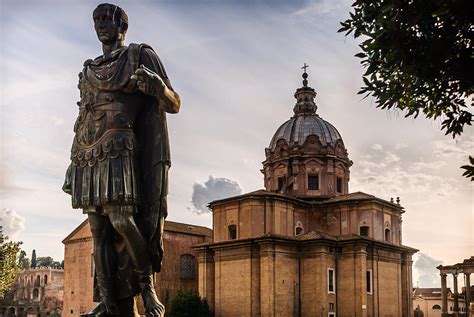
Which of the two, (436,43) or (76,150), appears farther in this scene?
(436,43)

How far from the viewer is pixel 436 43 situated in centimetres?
749

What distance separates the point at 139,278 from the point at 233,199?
40.5 m

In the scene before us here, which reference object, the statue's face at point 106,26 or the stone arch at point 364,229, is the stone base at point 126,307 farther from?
the stone arch at point 364,229

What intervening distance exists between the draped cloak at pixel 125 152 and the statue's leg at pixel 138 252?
86 mm

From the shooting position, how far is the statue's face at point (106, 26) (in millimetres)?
5781

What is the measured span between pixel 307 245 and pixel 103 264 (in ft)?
125

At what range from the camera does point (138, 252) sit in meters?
5.53

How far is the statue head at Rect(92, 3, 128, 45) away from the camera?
5781mm

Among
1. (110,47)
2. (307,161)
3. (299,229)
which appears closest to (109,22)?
(110,47)

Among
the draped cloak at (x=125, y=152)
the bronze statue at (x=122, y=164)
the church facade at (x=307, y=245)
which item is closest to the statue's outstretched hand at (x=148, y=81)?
the bronze statue at (x=122, y=164)

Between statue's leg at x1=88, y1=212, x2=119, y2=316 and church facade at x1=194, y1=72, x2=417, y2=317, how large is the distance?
3616 centimetres

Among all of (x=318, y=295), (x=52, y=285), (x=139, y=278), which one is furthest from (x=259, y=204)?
(x=52, y=285)

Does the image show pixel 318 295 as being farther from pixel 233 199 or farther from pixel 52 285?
pixel 52 285

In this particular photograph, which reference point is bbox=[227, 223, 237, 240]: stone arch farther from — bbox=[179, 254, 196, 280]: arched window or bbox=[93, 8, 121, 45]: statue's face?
bbox=[93, 8, 121, 45]: statue's face
